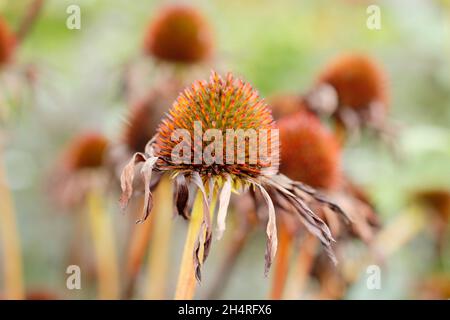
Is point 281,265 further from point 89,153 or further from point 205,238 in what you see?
point 89,153

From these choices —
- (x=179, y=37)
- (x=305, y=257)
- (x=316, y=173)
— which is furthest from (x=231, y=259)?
(x=179, y=37)

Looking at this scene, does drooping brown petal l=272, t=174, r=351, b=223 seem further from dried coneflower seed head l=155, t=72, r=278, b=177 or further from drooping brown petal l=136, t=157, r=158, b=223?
drooping brown petal l=136, t=157, r=158, b=223

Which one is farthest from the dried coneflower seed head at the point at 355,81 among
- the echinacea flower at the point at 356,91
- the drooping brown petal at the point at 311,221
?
the drooping brown petal at the point at 311,221

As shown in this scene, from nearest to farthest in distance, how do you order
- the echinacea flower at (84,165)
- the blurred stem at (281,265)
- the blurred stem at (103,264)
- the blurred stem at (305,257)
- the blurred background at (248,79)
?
1. the blurred stem at (281,265)
2. the blurred stem at (305,257)
3. the blurred stem at (103,264)
4. the echinacea flower at (84,165)
5. the blurred background at (248,79)

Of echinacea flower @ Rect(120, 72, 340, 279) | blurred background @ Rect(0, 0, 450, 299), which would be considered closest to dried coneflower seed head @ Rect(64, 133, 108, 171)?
blurred background @ Rect(0, 0, 450, 299)

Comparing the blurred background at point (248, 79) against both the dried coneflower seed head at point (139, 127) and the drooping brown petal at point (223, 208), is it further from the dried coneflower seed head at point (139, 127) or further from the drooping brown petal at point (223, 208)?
the drooping brown petal at point (223, 208)
